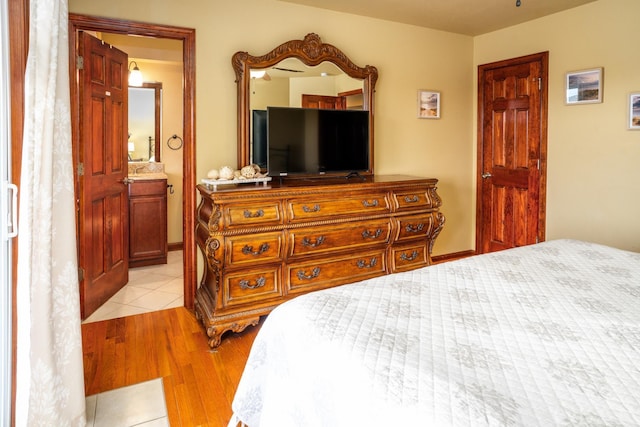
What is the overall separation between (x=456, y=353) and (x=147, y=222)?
13.7ft

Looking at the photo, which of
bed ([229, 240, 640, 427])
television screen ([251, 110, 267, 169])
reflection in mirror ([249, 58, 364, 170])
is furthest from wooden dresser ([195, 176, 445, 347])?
bed ([229, 240, 640, 427])

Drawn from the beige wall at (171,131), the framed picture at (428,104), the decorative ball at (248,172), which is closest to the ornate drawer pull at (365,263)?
the decorative ball at (248,172)

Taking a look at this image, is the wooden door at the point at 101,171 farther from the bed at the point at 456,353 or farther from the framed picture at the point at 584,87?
the framed picture at the point at 584,87

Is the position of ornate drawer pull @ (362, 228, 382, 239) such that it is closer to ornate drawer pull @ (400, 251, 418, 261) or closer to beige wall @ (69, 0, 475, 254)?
ornate drawer pull @ (400, 251, 418, 261)

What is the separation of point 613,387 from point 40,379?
1.85m

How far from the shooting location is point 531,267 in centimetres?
187

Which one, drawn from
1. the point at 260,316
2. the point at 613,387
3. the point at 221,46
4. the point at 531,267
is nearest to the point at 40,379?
the point at 260,316

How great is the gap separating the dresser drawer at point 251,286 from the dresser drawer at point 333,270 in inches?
4.3

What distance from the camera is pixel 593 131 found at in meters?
3.67

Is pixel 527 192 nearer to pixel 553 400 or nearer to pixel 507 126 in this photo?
pixel 507 126

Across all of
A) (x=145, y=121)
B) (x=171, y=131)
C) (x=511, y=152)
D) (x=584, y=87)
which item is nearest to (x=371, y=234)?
(x=511, y=152)

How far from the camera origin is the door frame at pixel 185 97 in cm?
291

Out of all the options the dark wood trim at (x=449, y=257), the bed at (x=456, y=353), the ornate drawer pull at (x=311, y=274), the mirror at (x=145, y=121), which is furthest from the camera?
the mirror at (x=145, y=121)

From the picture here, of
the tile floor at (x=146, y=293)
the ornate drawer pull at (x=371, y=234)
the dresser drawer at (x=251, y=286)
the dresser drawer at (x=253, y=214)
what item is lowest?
the tile floor at (x=146, y=293)
